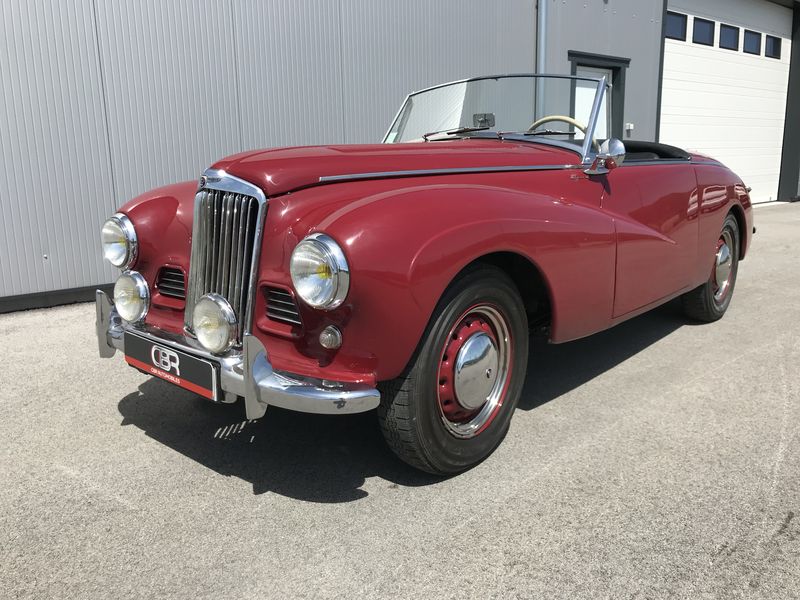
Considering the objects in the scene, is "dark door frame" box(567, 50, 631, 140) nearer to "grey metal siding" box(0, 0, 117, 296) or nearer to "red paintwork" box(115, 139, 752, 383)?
"red paintwork" box(115, 139, 752, 383)

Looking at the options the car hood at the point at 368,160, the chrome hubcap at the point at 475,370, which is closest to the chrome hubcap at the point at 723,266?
the car hood at the point at 368,160

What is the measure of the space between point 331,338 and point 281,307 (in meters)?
Answer: 0.27

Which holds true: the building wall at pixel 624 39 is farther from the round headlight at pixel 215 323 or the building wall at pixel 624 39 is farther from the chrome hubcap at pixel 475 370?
the round headlight at pixel 215 323

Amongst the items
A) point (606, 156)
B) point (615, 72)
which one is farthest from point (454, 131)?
point (615, 72)

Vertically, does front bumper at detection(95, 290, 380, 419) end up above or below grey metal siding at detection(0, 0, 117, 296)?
below

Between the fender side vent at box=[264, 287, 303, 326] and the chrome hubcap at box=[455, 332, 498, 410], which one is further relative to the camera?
the chrome hubcap at box=[455, 332, 498, 410]

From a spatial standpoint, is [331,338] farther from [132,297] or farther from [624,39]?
[624,39]

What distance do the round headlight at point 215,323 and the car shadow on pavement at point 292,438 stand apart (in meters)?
0.60

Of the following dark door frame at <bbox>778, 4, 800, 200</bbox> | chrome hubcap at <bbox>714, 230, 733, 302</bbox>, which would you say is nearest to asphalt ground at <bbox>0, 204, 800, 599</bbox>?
chrome hubcap at <bbox>714, 230, 733, 302</bbox>

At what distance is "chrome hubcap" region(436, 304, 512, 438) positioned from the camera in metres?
2.45

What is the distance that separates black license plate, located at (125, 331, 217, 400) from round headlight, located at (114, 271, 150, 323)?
130mm

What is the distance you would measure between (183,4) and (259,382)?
4.81 meters

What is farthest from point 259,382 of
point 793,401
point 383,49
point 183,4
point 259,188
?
point 383,49

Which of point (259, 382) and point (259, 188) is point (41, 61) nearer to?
point (259, 188)
